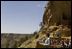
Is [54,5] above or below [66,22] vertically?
above

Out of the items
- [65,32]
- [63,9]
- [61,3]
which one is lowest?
[65,32]

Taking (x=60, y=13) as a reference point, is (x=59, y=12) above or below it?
above

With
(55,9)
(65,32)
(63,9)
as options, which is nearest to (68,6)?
(63,9)

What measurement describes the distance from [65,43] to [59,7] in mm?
18813

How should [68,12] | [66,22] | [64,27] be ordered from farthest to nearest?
[68,12] → [66,22] → [64,27]

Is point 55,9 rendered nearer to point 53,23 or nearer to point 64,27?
point 53,23

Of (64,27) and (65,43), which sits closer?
(65,43)

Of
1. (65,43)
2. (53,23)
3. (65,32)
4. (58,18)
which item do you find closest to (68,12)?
(58,18)

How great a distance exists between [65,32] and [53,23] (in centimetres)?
976

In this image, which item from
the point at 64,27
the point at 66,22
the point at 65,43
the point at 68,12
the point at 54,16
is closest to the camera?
the point at 65,43

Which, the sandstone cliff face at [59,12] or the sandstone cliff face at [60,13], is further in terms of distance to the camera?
the sandstone cliff face at [59,12]

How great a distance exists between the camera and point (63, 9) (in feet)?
73.8

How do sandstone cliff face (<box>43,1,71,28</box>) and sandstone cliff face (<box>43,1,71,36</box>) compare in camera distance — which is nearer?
sandstone cliff face (<box>43,1,71,36</box>)

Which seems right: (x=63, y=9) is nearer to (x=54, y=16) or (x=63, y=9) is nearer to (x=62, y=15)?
(x=62, y=15)
